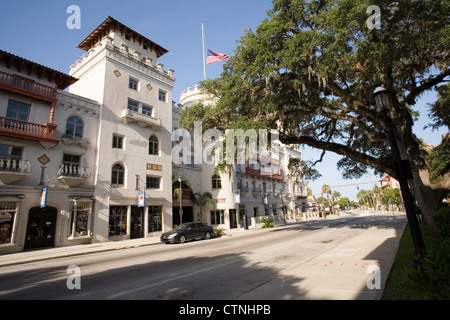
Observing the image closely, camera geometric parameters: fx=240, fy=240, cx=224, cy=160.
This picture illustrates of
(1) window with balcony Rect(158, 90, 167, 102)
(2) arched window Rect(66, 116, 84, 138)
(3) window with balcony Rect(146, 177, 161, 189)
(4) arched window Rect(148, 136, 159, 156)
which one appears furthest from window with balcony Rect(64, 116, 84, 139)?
(1) window with balcony Rect(158, 90, 167, 102)

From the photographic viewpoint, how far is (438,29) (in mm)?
10625

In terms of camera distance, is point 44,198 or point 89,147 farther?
point 89,147

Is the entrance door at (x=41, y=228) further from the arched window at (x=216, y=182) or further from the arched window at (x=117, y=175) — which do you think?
the arched window at (x=216, y=182)

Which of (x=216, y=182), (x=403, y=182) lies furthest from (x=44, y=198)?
(x=403, y=182)

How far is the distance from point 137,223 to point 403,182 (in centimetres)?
2223

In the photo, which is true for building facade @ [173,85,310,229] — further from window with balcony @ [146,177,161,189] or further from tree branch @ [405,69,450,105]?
tree branch @ [405,69,450,105]

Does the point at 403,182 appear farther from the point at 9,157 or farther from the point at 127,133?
the point at 127,133

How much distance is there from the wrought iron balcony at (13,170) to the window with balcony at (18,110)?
3300 millimetres

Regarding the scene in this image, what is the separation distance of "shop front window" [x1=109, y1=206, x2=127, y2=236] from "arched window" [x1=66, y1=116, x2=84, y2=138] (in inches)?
278

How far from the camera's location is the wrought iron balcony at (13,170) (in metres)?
16.0

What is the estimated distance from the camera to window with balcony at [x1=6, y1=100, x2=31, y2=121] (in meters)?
17.5

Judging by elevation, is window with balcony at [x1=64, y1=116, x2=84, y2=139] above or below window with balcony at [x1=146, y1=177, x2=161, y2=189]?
above

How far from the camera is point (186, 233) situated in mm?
18438
